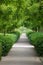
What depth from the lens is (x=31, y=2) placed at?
22672 millimetres

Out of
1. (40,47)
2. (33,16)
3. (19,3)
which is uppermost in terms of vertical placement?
(19,3)

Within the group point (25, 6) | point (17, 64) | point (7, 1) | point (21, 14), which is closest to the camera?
point (17, 64)

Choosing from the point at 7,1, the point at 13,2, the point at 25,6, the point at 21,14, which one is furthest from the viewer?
the point at 21,14

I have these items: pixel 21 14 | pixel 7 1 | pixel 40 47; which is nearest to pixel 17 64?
pixel 7 1

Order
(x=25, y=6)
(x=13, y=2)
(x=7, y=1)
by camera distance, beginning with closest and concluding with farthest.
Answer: (x=7, y=1) → (x=13, y=2) → (x=25, y=6)

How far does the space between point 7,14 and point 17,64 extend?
200 inches

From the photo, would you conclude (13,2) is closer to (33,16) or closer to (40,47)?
(33,16)

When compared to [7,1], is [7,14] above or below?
below

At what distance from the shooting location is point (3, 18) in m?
22.0

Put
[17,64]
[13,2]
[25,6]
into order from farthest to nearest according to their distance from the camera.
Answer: [25,6]
[13,2]
[17,64]

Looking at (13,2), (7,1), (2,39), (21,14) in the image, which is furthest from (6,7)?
(21,14)

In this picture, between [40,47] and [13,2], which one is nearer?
[13,2]

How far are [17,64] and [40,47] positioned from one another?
569cm

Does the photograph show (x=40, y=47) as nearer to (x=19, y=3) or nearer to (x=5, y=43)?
(x=5, y=43)
